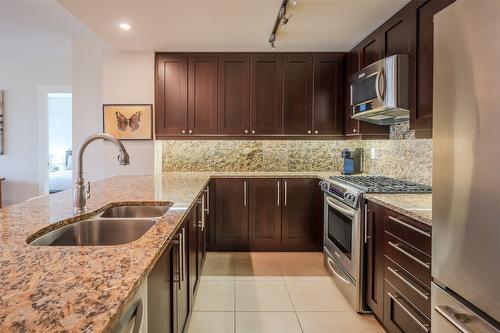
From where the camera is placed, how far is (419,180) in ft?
8.71

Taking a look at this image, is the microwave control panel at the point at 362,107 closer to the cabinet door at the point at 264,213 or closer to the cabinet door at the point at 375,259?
the cabinet door at the point at 375,259

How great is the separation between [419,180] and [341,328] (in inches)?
56.6

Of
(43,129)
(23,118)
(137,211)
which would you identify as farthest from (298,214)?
(23,118)

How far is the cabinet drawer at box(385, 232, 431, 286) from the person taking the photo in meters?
1.53

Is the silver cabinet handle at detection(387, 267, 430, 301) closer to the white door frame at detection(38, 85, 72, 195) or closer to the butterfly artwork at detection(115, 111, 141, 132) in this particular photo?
the butterfly artwork at detection(115, 111, 141, 132)

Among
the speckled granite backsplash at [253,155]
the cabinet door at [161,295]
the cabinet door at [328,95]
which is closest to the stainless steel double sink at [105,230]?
the cabinet door at [161,295]

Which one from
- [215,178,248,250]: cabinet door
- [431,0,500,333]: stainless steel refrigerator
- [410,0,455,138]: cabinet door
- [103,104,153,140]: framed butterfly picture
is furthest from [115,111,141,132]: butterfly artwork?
[431,0,500,333]: stainless steel refrigerator

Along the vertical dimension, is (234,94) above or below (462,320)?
above

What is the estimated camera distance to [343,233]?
2.63m

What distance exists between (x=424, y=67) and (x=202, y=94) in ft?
8.11

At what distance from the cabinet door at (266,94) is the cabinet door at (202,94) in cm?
49

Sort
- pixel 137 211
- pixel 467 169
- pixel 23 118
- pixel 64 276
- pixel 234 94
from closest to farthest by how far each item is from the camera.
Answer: pixel 64 276
pixel 467 169
pixel 137 211
pixel 234 94
pixel 23 118

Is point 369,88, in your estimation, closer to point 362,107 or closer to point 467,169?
point 362,107

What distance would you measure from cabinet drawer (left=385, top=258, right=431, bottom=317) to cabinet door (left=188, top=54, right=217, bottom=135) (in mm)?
2561
